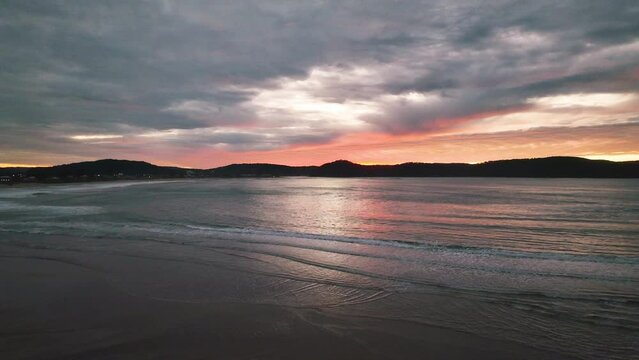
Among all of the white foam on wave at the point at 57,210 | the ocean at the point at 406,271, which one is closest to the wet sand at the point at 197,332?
the ocean at the point at 406,271

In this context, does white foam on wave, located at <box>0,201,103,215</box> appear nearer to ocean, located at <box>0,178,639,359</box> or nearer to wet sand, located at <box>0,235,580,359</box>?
ocean, located at <box>0,178,639,359</box>

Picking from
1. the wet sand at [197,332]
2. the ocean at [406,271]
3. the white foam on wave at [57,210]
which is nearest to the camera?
the wet sand at [197,332]

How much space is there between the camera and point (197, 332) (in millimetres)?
5824

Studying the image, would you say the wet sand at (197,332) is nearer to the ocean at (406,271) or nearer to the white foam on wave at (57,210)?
the ocean at (406,271)

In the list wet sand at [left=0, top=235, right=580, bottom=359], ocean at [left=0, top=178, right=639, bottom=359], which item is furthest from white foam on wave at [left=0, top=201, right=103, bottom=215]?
wet sand at [left=0, top=235, right=580, bottom=359]

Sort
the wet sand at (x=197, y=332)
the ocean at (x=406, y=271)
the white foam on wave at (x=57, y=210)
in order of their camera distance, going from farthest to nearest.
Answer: the white foam on wave at (x=57, y=210) < the ocean at (x=406, y=271) < the wet sand at (x=197, y=332)

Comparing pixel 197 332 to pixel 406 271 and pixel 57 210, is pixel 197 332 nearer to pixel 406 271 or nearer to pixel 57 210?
pixel 406 271

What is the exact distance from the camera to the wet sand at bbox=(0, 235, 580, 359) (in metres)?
5.16

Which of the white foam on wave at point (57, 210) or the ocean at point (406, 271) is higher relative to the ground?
the white foam on wave at point (57, 210)

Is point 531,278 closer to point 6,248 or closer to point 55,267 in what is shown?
point 55,267

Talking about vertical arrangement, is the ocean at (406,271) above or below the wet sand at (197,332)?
below

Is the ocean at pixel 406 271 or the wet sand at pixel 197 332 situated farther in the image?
the ocean at pixel 406 271

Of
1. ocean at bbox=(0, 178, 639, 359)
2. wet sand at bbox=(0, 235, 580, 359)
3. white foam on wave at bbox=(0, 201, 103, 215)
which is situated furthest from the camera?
white foam on wave at bbox=(0, 201, 103, 215)

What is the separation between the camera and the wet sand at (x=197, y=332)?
203 inches
